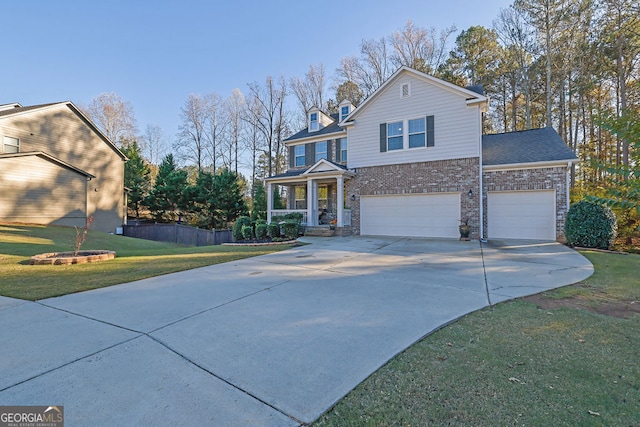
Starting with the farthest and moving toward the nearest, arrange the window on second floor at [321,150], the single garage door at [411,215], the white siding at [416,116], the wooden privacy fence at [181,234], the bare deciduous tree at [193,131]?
the bare deciduous tree at [193,131] < the window on second floor at [321,150] < the wooden privacy fence at [181,234] < the single garage door at [411,215] < the white siding at [416,116]

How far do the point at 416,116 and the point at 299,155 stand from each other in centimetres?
761

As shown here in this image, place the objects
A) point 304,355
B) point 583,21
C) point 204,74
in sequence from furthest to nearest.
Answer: point 204,74 → point 583,21 → point 304,355

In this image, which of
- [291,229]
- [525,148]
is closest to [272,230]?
[291,229]

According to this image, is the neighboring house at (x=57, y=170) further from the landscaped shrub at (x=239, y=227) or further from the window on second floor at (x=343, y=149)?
the window on second floor at (x=343, y=149)

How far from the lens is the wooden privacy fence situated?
56.6ft

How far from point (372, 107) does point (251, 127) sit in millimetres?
19048

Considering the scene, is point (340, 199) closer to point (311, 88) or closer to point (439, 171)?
point (439, 171)

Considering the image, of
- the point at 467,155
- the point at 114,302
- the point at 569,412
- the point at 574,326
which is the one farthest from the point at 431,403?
the point at 467,155

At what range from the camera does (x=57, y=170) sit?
54.3 ft

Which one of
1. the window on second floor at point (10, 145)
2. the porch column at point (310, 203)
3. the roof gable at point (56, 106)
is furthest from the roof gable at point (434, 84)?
the window on second floor at point (10, 145)

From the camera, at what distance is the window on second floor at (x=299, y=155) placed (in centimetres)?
1848

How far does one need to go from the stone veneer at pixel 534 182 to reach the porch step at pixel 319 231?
6.55m

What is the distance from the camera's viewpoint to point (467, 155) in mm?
12391

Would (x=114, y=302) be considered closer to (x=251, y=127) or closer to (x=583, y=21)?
(x=583, y=21)
